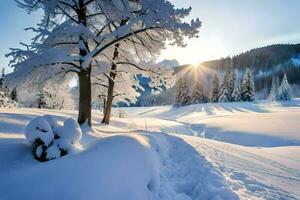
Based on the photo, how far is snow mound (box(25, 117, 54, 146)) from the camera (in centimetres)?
636

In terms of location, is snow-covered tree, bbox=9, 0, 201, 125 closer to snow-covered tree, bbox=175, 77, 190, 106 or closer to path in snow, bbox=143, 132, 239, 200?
path in snow, bbox=143, 132, 239, 200

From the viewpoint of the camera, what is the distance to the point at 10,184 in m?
5.17

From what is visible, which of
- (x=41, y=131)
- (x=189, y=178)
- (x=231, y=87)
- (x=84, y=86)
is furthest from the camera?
(x=231, y=87)

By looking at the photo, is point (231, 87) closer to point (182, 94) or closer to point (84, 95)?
point (182, 94)

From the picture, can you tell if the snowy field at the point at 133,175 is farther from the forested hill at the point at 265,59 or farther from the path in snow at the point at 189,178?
the forested hill at the point at 265,59

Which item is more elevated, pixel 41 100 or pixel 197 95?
pixel 197 95

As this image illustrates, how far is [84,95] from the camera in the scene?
11422 millimetres

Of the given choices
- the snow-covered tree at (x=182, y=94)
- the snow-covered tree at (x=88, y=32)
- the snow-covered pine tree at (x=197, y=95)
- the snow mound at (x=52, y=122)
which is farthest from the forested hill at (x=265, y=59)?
the snow mound at (x=52, y=122)

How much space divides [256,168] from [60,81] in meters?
8.36

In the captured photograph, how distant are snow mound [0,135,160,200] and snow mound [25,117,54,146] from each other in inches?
23.4

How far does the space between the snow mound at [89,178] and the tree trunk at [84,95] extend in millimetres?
5407

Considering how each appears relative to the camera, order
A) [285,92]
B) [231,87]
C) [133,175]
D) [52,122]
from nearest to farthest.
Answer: [133,175]
[52,122]
[231,87]
[285,92]

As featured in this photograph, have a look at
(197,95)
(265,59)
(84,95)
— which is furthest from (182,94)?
(265,59)

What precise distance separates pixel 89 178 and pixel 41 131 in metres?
1.94
